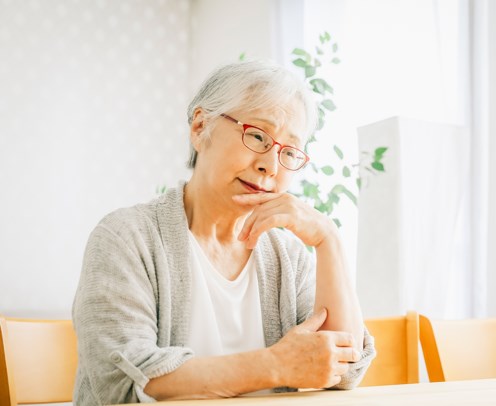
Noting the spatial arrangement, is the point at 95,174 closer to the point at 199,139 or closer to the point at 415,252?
the point at 415,252

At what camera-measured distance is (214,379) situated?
1013mm

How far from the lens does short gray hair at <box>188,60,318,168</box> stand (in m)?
1.29

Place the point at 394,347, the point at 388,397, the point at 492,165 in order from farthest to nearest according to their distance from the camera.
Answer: the point at 492,165, the point at 394,347, the point at 388,397

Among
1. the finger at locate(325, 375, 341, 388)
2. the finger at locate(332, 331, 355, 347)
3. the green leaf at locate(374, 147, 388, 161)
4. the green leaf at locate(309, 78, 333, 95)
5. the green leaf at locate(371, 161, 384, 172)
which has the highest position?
the green leaf at locate(309, 78, 333, 95)

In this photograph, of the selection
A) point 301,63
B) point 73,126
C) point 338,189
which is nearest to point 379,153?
point 338,189

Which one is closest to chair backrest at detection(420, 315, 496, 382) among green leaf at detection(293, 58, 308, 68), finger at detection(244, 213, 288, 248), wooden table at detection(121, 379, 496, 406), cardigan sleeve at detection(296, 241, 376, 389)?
cardigan sleeve at detection(296, 241, 376, 389)

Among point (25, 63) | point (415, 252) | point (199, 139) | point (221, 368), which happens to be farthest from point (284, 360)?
point (25, 63)

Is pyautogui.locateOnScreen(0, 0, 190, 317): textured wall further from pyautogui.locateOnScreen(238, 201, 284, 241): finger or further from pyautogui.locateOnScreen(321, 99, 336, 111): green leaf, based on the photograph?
→ pyautogui.locateOnScreen(238, 201, 284, 241): finger

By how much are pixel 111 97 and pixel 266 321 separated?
105 inches

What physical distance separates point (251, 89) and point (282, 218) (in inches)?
11.7

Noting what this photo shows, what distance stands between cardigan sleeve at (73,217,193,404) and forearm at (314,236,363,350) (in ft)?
1.09

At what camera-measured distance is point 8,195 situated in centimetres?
329

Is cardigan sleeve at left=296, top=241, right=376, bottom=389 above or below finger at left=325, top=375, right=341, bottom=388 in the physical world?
above

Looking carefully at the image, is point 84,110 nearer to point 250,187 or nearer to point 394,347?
point 250,187
